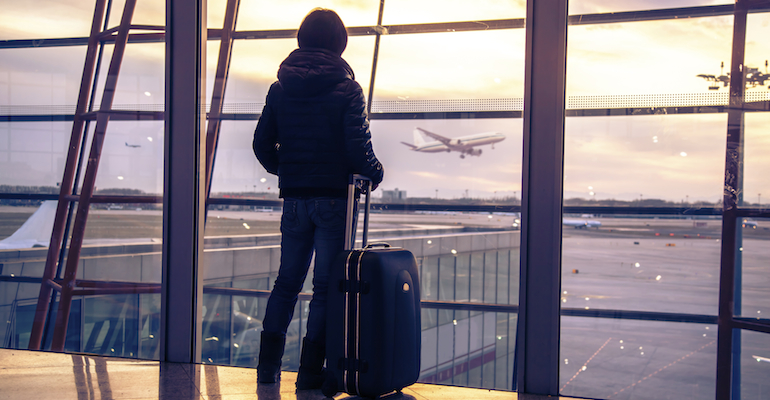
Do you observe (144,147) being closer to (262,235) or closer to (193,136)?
(193,136)

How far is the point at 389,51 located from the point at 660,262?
443 centimetres

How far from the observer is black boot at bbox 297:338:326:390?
1.43 metres

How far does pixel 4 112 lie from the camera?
3.66m

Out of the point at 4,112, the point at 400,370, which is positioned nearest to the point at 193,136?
the point at 400,370

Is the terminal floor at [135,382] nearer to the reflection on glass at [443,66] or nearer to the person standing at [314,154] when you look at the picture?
the person standing at [314,154]

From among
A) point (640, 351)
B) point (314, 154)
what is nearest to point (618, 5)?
point (314, 154)

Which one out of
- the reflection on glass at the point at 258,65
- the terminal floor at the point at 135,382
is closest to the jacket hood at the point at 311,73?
the terminal floor at the point at 135,382

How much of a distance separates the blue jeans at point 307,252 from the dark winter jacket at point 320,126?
0.05 meters

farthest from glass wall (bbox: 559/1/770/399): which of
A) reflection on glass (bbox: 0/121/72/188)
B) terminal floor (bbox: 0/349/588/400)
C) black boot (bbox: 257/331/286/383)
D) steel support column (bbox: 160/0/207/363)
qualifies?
reflection on glass (bbox: 0/121/72/188)

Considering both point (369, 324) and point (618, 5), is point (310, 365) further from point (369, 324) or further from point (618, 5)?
point (618, 5)

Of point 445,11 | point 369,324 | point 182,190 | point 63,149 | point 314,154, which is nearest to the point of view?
point 369,324

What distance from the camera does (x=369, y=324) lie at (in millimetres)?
1298

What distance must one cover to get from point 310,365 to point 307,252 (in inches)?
14.1

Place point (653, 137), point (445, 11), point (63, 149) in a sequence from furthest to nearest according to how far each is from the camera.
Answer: point (653, 137) < point (445, 11) < point (63, 149)
